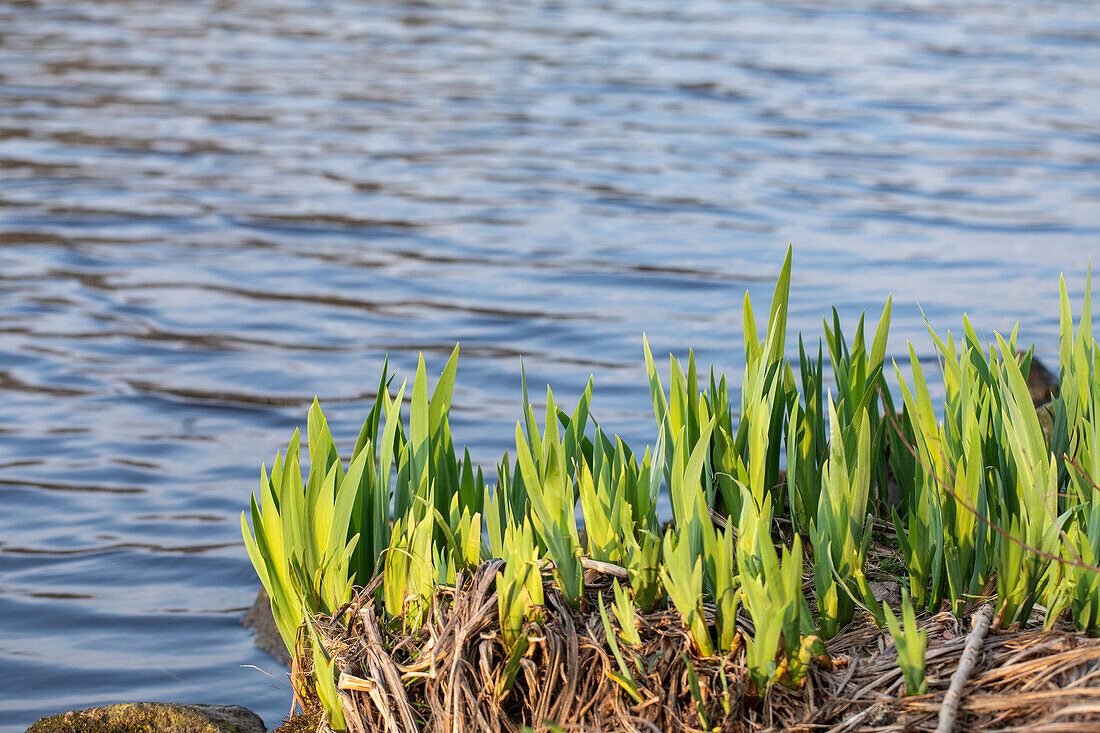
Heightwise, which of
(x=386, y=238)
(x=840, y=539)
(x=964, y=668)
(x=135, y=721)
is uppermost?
(x=840, y=539)

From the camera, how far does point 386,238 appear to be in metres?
8.91

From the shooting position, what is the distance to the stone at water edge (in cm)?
289

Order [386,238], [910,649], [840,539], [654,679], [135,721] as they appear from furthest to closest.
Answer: [386,238] → [135,721] → [840,539] → [654,679] → [910,649]

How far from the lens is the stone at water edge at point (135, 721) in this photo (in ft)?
9.50

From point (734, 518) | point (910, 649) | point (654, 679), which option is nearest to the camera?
point (910, 649)

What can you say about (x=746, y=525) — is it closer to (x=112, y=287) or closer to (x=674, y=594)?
(x=674, y=594)

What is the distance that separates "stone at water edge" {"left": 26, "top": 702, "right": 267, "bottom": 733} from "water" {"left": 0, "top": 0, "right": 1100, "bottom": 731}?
0.96 meters

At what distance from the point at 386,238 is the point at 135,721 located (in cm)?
628

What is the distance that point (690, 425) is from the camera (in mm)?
2846

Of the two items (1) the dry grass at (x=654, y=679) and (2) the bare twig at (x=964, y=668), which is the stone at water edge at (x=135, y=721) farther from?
(2) the bare twig at (x=964, y=668)

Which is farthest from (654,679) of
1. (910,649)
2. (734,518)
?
(734,518)

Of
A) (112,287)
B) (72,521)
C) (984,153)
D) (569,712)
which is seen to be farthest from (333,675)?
(984,153)

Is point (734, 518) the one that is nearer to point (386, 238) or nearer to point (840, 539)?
point (840, 539)

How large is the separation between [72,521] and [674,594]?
3.66 meters
